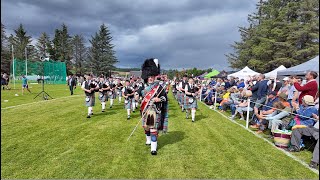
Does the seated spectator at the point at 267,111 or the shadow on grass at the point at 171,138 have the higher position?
the seated spectator at the point at 267,111

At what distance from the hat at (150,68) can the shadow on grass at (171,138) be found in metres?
1.93

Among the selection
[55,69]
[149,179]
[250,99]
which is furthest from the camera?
[55,69]

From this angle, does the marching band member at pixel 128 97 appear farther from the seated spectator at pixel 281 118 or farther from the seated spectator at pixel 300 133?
the seated spectator at pixel 300 133

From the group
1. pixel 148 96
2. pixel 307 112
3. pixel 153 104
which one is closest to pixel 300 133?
pixel 307 112

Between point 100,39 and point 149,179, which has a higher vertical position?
point 100,39

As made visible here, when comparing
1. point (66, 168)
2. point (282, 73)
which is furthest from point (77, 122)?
point (282, 73)

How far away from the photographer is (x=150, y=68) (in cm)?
675

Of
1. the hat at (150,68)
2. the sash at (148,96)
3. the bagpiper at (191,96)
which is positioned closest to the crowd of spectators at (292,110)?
the bagpiper at (191,96)

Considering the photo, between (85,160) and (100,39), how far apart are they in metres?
67.7

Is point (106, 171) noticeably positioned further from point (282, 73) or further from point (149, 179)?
point (282, 73)

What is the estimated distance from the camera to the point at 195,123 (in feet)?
35.0

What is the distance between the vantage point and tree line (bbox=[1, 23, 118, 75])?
69688 millimetres

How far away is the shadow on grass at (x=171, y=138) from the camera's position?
7329mm

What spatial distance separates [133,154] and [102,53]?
6658 cm
